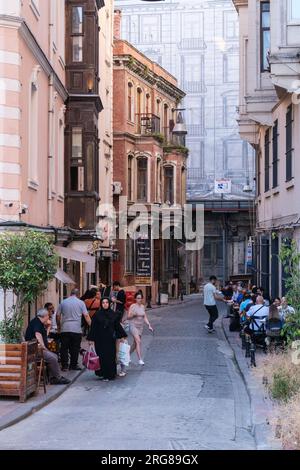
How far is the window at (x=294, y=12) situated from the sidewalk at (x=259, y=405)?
7.66 meters

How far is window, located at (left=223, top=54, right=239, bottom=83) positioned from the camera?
6116 centimetres

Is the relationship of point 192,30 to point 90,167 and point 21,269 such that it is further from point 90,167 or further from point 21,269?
point 21,269

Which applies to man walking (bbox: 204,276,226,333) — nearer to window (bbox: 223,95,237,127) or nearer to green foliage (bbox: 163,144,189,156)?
green foliage (bbox: 163,144,189,156)

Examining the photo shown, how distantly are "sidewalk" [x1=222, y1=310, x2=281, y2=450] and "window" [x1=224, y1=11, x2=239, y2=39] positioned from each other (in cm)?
4222

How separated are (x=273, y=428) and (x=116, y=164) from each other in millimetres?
32401

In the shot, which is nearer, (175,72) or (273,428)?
(273,428)

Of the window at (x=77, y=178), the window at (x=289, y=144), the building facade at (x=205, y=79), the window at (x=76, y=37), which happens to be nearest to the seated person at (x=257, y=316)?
the window at (x=289, y=144)

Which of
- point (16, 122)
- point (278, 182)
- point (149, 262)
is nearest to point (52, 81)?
point (16, 122)

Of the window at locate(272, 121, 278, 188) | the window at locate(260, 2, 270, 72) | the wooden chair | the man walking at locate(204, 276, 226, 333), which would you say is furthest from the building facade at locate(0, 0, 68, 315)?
the window at locate(272, 121, 278, 188)

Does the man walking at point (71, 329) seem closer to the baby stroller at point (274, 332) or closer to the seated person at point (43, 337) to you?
the seated person at point (43, 337)

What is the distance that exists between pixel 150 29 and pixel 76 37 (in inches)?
1463

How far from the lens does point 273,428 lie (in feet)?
36.6

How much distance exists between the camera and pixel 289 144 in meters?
23.5

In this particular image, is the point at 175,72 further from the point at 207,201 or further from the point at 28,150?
the point at 28,150
